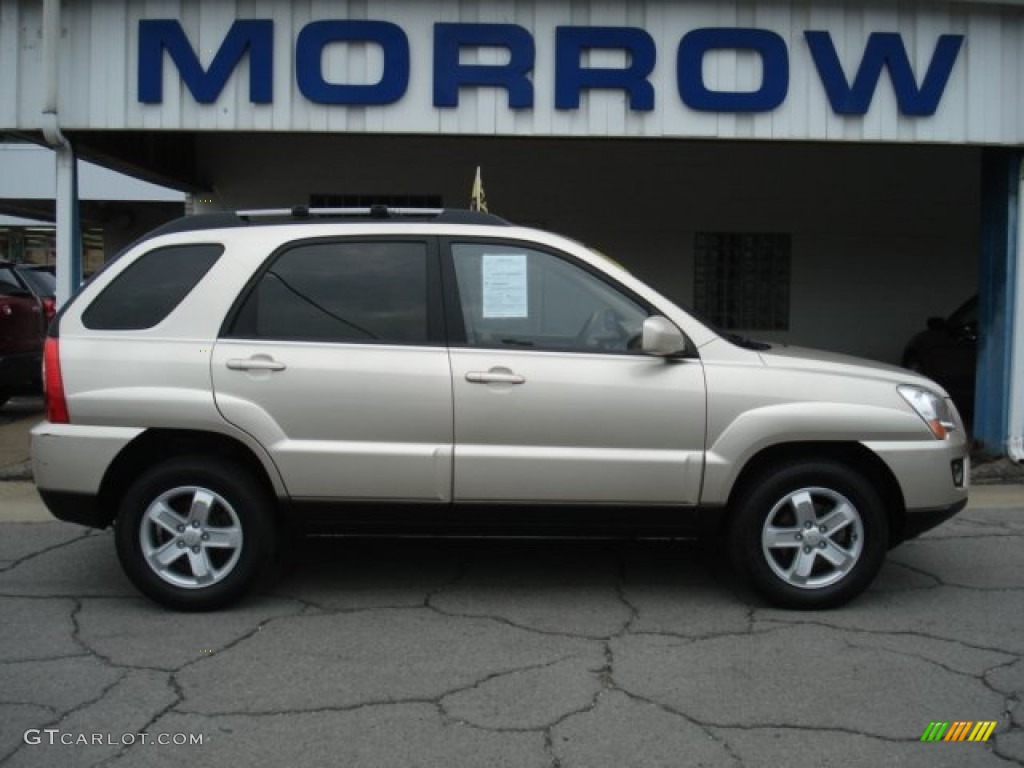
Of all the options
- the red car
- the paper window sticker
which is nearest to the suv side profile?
the paper window sticker

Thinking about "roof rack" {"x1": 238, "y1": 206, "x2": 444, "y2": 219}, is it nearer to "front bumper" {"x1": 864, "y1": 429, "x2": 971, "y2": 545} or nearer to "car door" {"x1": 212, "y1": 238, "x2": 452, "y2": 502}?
"car door" {"x1": 212, "y1": 238, "x2": 452, "y2": 502}

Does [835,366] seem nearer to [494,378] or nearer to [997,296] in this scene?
[494,378]

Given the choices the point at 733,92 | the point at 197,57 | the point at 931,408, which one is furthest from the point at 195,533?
the point at 733,92

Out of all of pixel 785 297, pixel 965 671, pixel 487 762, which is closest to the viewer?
pixel 487 762

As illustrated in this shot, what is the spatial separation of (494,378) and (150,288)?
175cm

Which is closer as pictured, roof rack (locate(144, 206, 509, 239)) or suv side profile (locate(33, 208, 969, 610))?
suv side profile (locate(33, 208, 969, 610))

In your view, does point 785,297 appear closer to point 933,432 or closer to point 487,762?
point 933,432

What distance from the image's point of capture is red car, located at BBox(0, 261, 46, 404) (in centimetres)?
1070

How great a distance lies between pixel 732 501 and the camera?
4898 millimetres

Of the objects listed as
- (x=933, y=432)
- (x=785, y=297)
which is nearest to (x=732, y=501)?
(x=933, y=432)

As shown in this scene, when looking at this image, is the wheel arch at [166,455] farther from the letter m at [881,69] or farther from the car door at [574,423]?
the letter m at [881,69]

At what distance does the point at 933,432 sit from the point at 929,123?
440 cm

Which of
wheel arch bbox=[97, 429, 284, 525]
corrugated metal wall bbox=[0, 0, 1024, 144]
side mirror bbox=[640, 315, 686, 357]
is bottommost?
wheel arch bbox=[97, 429, 284, 525]

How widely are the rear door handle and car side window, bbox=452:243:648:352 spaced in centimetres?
20
